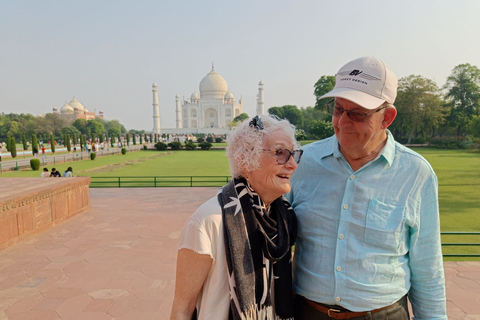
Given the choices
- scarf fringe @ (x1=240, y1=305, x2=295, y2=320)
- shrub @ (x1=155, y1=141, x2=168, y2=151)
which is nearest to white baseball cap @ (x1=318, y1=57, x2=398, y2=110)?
scarf fringe @ (x1=240, y1=305, x2=295, y2=320)

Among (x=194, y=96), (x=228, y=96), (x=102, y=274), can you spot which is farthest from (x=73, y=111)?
(x=102, y=274)

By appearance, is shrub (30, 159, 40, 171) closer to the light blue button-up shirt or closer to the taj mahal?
the light blue button-up shirt

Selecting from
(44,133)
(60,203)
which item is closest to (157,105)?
(44,133)

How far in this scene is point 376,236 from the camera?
1373 millimetres

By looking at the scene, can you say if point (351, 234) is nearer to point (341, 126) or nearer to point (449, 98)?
point (341, 126)

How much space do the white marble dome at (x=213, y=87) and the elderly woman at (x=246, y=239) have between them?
2948 inches

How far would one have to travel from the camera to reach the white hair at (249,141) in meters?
1.40

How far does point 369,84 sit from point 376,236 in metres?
0.63

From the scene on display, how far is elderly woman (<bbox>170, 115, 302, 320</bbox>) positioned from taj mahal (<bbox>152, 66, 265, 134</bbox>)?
68310 mm

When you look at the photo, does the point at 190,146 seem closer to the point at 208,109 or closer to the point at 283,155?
the point at 283,155

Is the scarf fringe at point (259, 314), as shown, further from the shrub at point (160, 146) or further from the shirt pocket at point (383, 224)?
the shrub at point (160, 146)

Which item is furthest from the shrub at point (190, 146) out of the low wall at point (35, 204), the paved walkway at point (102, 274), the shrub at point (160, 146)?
the paved walkway at point (102, 274)

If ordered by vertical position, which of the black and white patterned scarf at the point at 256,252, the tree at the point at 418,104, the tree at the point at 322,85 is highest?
the tree at the point at 322,85

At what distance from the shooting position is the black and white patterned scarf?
1.33 m
